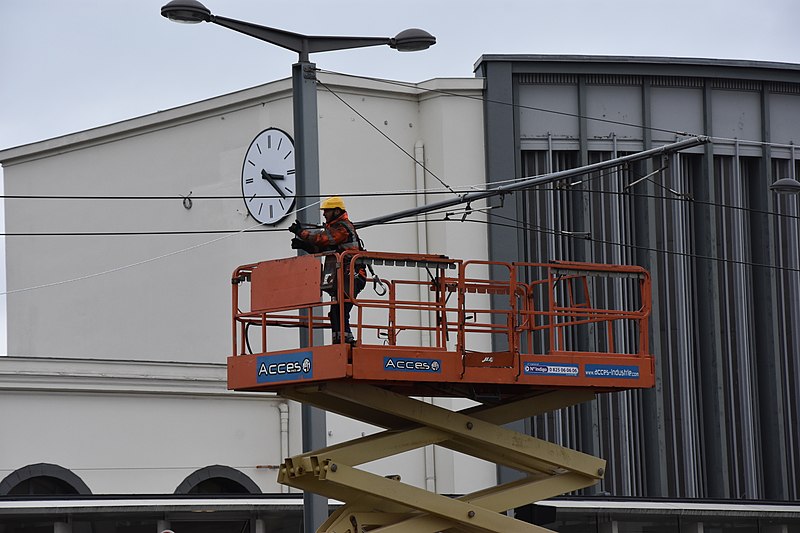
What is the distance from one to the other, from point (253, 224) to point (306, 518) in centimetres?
1484

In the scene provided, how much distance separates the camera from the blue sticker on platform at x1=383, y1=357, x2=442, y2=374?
1642 centimetres

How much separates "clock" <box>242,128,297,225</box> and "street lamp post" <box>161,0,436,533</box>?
487 inches

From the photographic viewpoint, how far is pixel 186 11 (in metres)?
19.0

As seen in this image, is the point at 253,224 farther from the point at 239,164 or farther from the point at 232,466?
the point at 232,466

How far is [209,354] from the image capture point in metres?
33.8

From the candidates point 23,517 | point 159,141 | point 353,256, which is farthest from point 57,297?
point 353,256

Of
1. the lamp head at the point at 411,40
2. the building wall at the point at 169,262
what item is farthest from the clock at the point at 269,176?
the lamp head at the point at 411,40

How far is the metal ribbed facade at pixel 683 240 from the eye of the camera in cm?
3297

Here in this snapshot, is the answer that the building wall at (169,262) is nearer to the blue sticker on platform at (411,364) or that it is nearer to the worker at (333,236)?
the worker at (333,236)

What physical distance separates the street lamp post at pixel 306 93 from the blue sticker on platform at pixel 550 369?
306cm

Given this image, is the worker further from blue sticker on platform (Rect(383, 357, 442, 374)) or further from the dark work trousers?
blue sticker on platform (Rect(383, 357, 442, 374))

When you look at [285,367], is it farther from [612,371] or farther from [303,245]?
[612,371]

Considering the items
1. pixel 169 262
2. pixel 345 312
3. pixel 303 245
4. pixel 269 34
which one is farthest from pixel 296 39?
pixel 169 262

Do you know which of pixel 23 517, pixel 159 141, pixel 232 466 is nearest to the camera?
pixel 23 517
